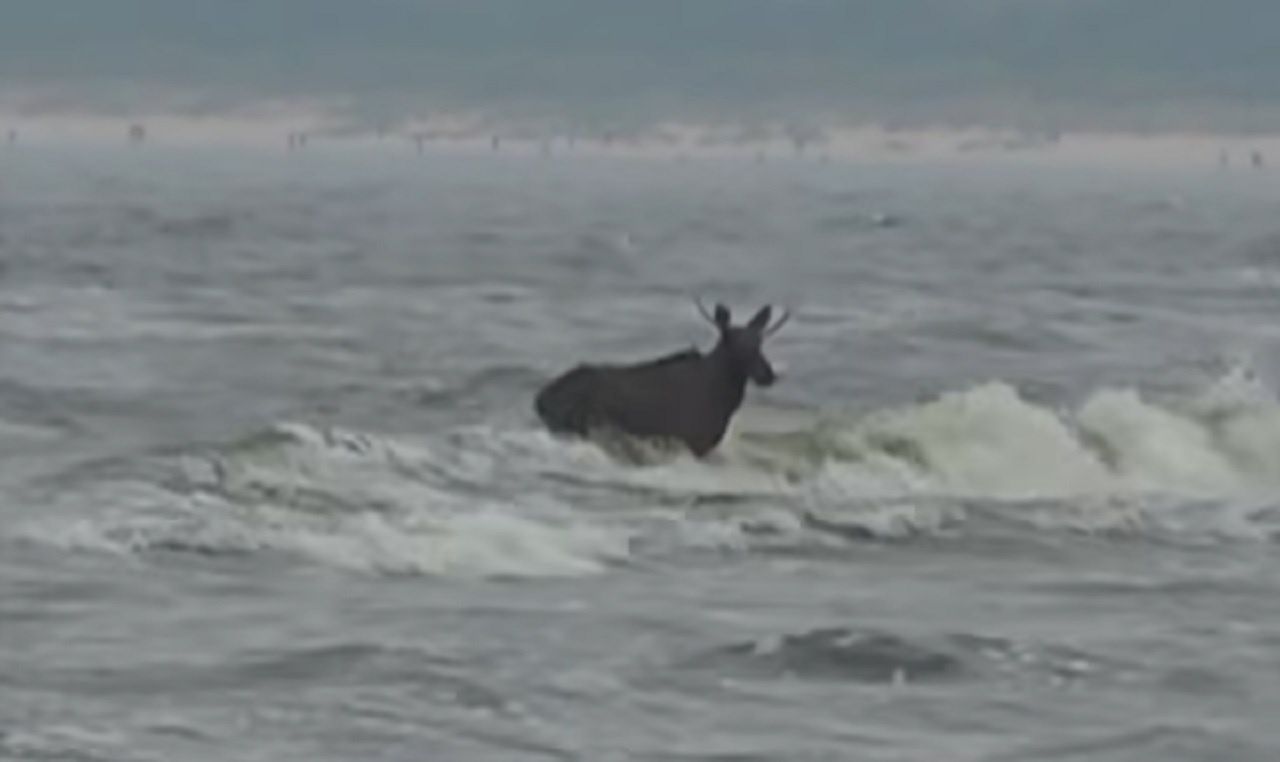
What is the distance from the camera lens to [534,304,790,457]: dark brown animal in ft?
104

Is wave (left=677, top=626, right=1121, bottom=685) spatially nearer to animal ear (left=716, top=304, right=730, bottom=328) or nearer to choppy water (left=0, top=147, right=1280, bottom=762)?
choppy water (left=0, top=147, right=1280, bottom=762)

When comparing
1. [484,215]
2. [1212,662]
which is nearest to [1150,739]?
[1212,662]

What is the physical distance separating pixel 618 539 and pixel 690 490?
3.12 metres

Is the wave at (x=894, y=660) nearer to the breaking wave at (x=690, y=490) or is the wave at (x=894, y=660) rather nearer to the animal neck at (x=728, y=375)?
the breaking wave at (x=690, y=490)

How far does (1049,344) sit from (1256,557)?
78.3 ft

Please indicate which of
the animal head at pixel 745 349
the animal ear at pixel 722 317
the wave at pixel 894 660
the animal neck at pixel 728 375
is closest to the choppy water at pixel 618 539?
the wave at pixel 894 660

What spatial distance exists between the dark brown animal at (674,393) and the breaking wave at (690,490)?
28 cm

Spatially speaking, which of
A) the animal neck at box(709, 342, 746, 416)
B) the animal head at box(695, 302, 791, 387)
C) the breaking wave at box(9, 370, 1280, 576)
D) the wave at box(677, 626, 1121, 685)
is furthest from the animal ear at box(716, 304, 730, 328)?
the wave at box(677, 626, 1121, 685)

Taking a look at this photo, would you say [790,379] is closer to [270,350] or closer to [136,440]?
[270,350]

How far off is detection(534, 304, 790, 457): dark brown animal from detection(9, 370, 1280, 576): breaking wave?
0.28 meters

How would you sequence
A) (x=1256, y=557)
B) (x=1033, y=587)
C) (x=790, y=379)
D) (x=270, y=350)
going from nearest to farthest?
(x=1033, y=587) < (x=1256, y=557) < (x=790, y=379) < (x=270, y=350)

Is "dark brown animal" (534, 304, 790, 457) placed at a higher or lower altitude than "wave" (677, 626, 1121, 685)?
higher

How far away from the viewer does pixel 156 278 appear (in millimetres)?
64438

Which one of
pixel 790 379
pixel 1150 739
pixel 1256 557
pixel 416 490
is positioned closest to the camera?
pixel 1150 739
